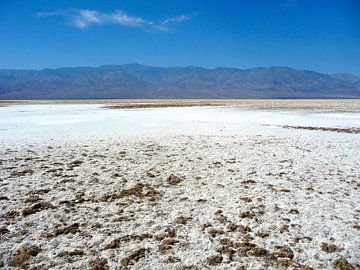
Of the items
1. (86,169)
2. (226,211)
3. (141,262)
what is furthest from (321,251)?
(86,169)

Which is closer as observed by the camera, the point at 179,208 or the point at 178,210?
the point at 178,210

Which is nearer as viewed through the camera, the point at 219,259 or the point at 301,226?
the point at 219,259

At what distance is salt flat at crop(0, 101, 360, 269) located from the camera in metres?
5.61

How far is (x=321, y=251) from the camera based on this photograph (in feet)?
18.9

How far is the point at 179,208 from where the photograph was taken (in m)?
7.76

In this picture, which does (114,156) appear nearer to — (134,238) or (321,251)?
(134,238)

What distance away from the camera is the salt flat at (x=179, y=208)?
561 cm

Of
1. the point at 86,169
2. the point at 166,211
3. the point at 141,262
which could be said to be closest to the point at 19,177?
the point at 86,169

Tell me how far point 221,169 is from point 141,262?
6250 mm

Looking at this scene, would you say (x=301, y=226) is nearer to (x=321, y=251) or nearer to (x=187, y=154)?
(x=321, y=251)

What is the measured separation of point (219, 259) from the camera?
217 inches

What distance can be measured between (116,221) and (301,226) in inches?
154

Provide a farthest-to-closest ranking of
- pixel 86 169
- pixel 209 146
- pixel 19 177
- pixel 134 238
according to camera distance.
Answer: pixel 209 146, pixel 86 169, pixel 19 177, pixel 134 238

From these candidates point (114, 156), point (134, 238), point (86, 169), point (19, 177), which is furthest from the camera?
point (114, 156)
